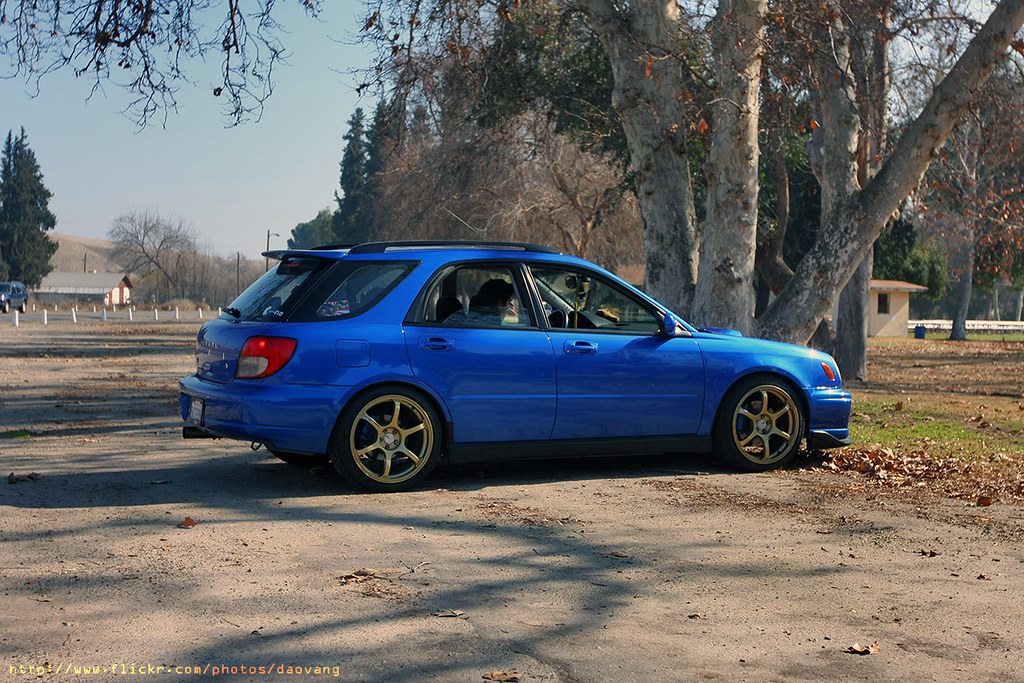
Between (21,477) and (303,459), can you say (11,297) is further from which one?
(303,459)

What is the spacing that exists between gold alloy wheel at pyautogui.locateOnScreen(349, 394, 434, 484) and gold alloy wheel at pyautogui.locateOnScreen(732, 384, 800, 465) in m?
2.54

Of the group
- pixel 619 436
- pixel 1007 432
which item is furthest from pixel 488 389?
pixel 1007 432

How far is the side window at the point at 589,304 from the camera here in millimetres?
8109

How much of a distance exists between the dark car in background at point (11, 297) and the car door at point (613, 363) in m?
58.6

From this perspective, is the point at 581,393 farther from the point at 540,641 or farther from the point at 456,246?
the point at 540,641

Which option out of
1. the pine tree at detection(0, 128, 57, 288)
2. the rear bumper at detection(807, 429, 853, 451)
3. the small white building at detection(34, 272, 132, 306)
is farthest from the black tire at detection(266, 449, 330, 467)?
the small white building at detection(34, 272, 132, 306)

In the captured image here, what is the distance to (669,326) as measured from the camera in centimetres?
819

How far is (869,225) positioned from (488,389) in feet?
19.5

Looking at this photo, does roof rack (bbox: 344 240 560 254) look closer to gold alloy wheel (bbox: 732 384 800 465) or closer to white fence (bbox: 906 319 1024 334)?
gold alloy wheel (bbox: 732 384 800 465)

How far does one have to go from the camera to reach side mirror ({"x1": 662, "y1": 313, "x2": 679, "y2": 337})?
8183 millimetres

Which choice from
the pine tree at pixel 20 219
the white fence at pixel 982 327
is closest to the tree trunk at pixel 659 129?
the white fence at pixel 982 327

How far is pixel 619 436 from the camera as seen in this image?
8070mm

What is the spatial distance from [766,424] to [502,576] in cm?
385

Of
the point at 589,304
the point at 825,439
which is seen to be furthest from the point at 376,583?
the point at 825,439
